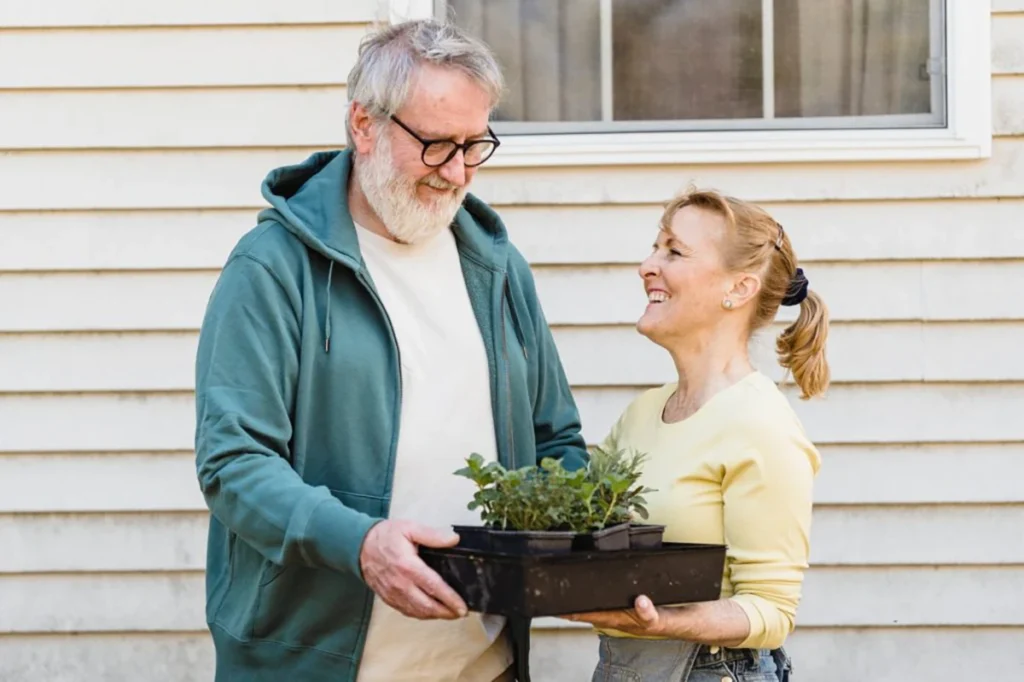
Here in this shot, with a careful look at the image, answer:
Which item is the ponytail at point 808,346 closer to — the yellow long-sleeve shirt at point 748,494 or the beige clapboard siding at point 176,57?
the yellow long-sleeve shirt at point 748,494

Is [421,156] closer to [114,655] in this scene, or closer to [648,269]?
[648,269]

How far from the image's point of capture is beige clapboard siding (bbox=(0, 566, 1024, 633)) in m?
3.46

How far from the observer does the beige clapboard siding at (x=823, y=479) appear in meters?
3.45

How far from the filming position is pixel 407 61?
2254 millimetres

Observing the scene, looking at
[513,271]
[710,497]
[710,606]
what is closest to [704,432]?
[710,497]

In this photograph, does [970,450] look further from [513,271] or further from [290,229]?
[290,229]

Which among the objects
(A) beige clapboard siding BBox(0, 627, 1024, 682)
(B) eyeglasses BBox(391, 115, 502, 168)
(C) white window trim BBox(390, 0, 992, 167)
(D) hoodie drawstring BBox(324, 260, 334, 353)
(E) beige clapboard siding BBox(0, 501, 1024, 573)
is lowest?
(A) beige clapboard siding BBox(0, 627, 1024, 682)

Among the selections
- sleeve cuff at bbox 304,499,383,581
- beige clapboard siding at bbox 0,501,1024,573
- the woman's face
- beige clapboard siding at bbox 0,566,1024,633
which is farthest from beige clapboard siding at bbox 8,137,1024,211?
sleeve cuff at bbox 304,499,383,581

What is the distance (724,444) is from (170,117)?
1.99 metres

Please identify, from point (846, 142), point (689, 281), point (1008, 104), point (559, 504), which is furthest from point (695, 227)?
point (1008, 104)

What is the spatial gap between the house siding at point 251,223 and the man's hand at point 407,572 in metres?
1.57

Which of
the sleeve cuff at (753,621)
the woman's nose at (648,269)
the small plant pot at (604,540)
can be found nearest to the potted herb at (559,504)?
the small plant pot at (604,540)

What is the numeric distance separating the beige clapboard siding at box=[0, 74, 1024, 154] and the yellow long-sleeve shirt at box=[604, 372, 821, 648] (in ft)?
5.37

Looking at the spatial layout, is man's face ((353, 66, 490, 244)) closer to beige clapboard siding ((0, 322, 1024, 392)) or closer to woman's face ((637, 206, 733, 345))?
woman's face ((637, 206, 733, 345))
